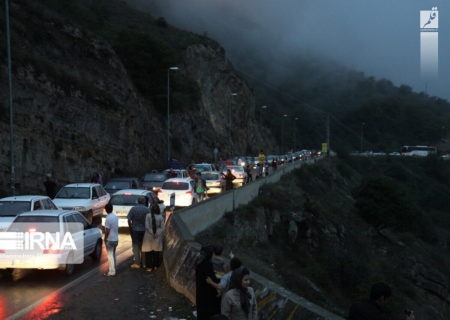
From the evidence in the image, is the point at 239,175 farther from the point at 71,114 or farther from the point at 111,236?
the point at 111,236

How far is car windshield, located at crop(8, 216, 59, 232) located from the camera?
1170 centimetres

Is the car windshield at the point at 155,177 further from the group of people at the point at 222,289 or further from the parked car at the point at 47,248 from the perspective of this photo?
the group of people at the point at 222,289

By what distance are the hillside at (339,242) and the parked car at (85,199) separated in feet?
13.6

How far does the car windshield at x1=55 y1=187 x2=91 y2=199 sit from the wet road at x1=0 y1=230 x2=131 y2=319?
6.46 m

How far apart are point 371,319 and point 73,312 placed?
5.84 m

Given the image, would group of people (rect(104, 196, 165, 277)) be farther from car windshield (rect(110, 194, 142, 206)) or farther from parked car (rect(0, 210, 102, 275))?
car windshield (rect(110, 194, 142, 206))

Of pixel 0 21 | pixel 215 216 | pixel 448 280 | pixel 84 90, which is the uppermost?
pixel 0 21

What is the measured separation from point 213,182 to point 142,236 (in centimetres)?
2279

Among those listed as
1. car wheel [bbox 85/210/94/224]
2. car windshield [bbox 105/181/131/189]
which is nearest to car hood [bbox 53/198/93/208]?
car wheel [bbox 85/210/94/224]

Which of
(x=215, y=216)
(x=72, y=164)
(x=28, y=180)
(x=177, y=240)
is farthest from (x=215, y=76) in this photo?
(x=177, y=240)

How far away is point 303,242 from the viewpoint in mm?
33656

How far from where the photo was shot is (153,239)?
12367 millimetres

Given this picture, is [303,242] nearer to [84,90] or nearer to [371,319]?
[84,90]

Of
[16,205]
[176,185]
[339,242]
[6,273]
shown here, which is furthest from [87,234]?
[339,242]
